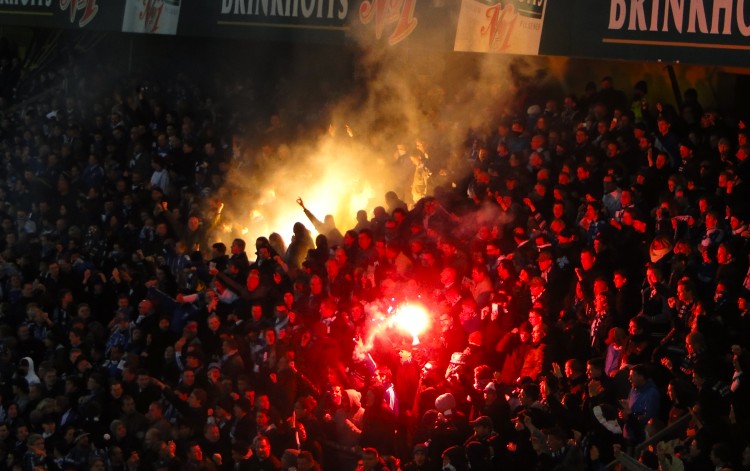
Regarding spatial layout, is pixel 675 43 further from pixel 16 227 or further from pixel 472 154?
pixel 16 227

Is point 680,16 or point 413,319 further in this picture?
point 680,16

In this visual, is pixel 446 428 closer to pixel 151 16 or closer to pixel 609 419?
pixel 609 419

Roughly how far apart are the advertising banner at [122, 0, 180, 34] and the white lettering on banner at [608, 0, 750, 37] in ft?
25.9

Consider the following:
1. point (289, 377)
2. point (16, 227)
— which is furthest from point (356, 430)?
point (16, 227)

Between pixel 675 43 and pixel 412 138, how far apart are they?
13.4 feet

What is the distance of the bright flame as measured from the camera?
38.9 feet

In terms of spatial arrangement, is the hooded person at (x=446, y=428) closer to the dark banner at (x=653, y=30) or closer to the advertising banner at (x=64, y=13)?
the dark banner at (x=653, y=30)

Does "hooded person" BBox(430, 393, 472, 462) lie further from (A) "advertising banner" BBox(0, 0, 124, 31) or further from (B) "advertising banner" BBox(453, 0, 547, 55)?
(A) "advertising banner" BBox(0, 0, 124, 31)

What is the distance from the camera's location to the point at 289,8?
17766 millimetres

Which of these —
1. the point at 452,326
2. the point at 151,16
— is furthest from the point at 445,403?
the point at 151,16

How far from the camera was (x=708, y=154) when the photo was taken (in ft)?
39.5

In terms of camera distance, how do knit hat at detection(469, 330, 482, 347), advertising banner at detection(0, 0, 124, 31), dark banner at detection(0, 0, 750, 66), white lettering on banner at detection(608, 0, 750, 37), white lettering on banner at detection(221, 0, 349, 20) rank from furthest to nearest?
advertising banner at detection(0, 0, 124, 31) → white lettering on banner at detection(221, 0, 349, 20) → dark banner at detection(0, 0, 750, 66) → white lettering on banner at detection(608, 0, 750, 37) → knit hat at detection(469, 330, 482, 347)

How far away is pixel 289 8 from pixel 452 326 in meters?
7.65

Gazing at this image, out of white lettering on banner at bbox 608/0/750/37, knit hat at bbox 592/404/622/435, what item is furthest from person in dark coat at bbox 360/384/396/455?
white lettering on banner at bbox 608/0/750/37
